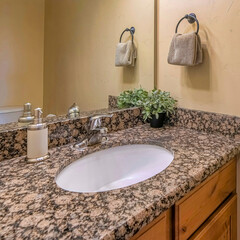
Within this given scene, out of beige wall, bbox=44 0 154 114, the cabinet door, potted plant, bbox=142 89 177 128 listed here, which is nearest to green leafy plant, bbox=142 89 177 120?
potted plant, bbox=142 89 177 128

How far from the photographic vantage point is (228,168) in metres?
0.97

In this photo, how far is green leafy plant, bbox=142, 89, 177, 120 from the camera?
4.09ft

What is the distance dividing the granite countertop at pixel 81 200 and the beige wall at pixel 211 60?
36 centimetres

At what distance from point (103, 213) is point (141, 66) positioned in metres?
1.10

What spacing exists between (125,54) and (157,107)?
0.39 meters

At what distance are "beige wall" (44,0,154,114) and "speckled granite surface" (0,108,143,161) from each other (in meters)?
0.07

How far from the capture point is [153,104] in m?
1.26

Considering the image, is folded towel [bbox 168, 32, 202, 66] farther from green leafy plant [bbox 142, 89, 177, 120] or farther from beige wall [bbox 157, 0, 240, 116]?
green leafy plant [bbox 142, 89, 177, 120]

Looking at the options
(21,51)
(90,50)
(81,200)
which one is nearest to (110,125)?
(90,50)

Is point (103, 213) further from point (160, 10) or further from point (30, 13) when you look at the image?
point (160, 10)

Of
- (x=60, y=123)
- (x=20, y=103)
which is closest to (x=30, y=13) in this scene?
(x=20, y=103)

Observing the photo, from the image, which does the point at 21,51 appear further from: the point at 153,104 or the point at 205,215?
the point at 205,215

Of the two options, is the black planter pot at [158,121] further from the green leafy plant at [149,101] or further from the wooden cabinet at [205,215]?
the wooden cabinet at [205,215]

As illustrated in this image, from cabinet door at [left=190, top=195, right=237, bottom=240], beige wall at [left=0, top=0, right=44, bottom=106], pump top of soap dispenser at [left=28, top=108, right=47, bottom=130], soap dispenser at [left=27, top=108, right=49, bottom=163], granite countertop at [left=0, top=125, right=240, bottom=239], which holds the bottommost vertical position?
cabinet door at [left=190, top=195, right=237, bottom=240]
